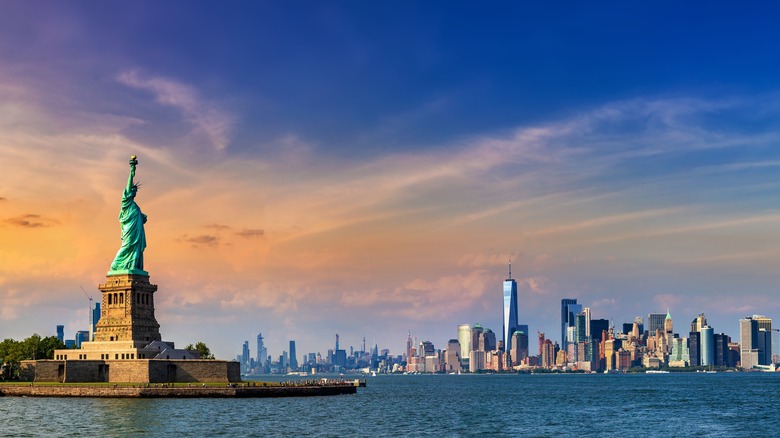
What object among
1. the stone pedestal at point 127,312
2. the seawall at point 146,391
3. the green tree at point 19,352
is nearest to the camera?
the seawall at point 146,391

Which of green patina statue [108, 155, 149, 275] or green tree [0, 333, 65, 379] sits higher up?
green patina statue [108, 155, 149, 275]

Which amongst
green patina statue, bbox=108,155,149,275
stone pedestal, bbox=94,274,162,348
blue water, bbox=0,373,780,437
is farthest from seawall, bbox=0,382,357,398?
green patina statue, bbox=108,155,149,275

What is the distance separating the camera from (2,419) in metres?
108

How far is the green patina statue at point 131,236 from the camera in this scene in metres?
159

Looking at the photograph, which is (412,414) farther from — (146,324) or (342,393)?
(146,324)

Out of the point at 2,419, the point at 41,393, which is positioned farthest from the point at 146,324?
the point at 2,419

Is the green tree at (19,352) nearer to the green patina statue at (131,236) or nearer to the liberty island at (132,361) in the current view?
the liberty island at (132,361)

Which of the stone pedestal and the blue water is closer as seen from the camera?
the blue water

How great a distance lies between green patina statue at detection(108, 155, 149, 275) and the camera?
158750 millimetres

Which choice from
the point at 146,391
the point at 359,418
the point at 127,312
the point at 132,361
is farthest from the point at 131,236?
the point at 359,418

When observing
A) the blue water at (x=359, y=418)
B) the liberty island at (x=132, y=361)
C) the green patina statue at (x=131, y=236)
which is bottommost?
the blue water at (x=359, y=418)

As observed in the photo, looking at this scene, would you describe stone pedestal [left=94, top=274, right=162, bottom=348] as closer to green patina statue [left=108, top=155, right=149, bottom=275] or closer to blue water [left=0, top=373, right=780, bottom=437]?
green patina statue [left=108, top=155, right=149, bottom=275]

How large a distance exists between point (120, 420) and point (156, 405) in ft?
60.8

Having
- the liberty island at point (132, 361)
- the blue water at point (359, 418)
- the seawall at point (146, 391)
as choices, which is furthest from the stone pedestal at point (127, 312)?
the blue water at point (359, 418)
